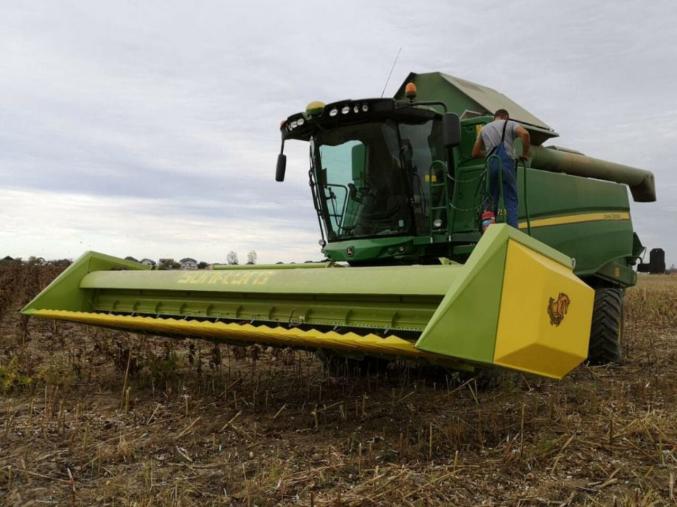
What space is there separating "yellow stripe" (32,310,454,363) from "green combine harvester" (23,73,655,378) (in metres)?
0.01

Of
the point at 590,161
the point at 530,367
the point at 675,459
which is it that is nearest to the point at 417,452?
the point at 530,367

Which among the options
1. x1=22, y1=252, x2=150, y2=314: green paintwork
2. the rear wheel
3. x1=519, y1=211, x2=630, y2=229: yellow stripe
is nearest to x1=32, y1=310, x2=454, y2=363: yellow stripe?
x1=22, y1=252, x2=150, y2=314: green paintwork

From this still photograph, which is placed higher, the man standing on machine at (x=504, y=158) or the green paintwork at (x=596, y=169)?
the green paintwork at (x=596, y=169)

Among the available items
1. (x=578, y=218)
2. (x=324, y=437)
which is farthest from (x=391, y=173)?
(x=324, y=437)

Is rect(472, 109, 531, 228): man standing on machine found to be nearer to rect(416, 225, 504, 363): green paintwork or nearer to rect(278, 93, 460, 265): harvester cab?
rect(278, 93, 460, 265): harvester cab

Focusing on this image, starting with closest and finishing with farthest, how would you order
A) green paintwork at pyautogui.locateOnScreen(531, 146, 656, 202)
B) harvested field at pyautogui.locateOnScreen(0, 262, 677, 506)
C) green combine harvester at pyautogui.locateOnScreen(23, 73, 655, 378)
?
harvested field at pyautogui.locateOnScreen(0, 262, 677, 506) < green combine harvester at pyautogui.locateOnScreen(23, 73, 655, 378) < green paintwork at pyautogui.locateOnScreen(531, 146, 656, 202)

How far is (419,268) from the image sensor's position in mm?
3275

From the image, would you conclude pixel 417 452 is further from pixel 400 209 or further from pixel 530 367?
pixel 400 209

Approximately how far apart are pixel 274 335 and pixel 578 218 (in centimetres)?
370

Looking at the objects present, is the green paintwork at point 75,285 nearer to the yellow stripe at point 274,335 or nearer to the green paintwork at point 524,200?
the yellow stripe at point 274,335

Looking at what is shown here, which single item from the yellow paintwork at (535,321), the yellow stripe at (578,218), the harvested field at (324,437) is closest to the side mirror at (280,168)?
the harvested field at (324,437)

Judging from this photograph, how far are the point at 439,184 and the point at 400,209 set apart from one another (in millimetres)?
353

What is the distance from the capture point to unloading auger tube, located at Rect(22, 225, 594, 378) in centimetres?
272

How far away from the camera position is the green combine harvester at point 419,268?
2.83 meters
